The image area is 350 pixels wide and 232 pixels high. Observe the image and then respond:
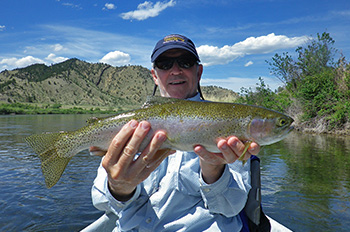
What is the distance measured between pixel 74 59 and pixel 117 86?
47.2 metres

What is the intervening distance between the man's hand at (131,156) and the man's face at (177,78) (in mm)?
1391

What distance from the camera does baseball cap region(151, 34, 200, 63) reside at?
3.80 meters

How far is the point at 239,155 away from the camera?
2682 millimetres

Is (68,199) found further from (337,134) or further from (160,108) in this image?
(337,134)

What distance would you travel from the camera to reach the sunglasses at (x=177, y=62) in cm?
397

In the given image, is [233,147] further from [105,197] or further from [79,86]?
[79,86]

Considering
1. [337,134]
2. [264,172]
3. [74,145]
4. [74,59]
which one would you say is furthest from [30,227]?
[74,59]

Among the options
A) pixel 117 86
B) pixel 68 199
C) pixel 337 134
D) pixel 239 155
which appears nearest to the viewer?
pixel 239 155

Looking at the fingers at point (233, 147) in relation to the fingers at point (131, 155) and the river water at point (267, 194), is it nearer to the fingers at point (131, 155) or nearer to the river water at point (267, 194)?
the fingers at point (131, 155)

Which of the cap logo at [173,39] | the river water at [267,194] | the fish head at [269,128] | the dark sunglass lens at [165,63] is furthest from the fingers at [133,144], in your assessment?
the river water at [267,194]

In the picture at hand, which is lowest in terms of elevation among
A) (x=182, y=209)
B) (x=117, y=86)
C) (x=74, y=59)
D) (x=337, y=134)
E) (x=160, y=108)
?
(x=337, y=134)

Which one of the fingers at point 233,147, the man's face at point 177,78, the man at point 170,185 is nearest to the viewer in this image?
the fingers at point 233,147

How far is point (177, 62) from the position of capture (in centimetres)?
399

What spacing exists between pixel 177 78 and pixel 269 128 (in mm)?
1709
